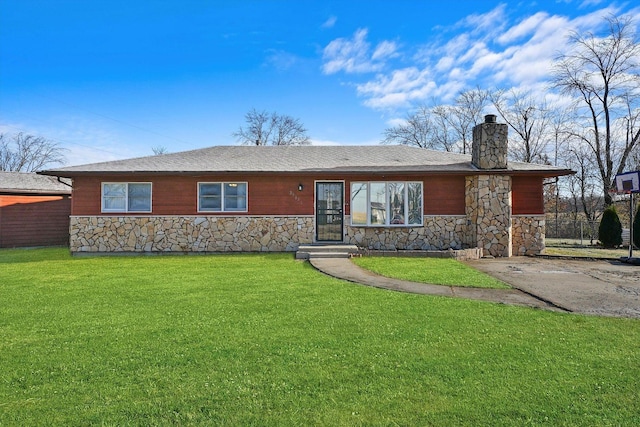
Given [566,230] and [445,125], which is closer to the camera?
[566,230]

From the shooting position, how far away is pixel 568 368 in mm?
3037

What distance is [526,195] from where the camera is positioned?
11734 millimetres

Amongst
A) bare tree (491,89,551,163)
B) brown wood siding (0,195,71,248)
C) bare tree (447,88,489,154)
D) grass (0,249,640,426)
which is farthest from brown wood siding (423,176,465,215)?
bare tree (447,88,489,154)

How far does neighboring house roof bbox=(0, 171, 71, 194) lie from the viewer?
568 inches

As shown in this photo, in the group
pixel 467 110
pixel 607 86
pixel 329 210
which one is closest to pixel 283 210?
pixel 329 210

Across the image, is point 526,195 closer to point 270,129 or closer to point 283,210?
point 283,210

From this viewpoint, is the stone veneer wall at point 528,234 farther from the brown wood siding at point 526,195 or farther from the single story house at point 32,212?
the single story house at point 32,212

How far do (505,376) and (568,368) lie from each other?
2.02 ft

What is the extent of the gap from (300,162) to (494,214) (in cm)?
651

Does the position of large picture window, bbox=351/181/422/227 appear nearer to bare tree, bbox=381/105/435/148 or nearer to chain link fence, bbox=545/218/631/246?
chain link fence, bbox=545/218/631/246

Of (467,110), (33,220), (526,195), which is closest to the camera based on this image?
(526,195)

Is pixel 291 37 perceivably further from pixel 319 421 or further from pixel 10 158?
pixel 10 158

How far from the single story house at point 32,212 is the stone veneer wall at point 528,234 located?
1660cm

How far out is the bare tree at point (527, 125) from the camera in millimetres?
27547
